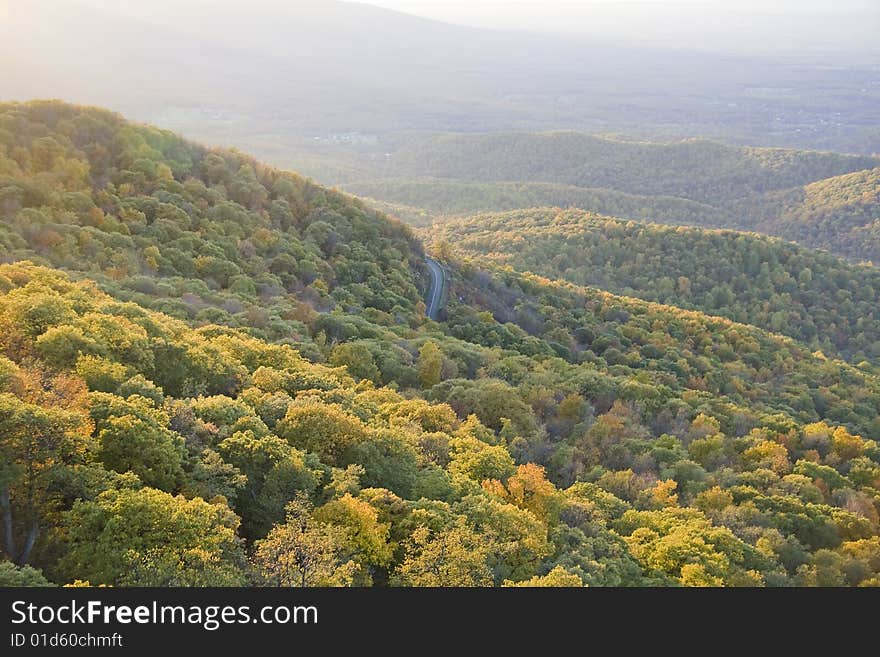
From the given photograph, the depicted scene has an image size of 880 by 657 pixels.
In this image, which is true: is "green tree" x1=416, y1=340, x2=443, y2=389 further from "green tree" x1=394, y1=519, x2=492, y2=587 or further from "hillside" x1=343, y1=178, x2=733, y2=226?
"hillside" x1=343, y1=178, x2=733, y2=226

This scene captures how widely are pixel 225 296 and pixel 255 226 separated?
15.1 meters

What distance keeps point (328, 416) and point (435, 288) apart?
43384mm

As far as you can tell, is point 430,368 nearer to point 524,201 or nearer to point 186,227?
point 186,227

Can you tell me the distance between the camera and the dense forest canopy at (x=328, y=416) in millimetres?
17062

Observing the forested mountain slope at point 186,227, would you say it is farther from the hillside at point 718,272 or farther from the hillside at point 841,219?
the hillside at point 841,219

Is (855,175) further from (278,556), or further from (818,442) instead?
(278,556)

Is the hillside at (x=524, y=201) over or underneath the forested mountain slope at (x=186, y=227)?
underneath

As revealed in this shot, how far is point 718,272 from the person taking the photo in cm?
10881

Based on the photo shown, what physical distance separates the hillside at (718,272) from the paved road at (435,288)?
31.2 m

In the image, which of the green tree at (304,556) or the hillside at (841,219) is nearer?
the green tree at (304,556)

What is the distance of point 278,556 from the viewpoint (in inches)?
667

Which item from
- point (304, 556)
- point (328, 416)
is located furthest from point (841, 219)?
point (304, 556)

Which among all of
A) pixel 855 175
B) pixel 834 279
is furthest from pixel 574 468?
pixel 855 175

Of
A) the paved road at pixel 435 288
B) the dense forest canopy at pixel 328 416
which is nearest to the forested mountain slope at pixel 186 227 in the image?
the dense forest canopy at pixel 328 416
